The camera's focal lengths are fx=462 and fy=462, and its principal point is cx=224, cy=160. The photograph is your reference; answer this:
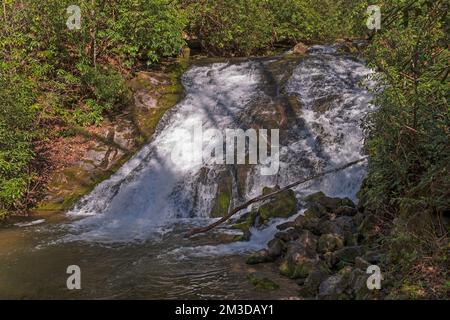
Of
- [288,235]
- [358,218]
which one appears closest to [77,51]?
[288,235]

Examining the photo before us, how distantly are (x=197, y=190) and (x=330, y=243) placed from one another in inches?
196

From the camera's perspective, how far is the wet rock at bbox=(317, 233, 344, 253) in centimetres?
780

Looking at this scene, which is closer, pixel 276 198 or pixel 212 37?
pixel 276 198

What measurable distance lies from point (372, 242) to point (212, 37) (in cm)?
1599

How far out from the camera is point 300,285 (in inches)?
275

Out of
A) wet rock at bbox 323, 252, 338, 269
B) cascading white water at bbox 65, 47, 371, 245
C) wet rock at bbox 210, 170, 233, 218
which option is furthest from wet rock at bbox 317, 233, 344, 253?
wet rock at bbox 210, 170, 233, 218

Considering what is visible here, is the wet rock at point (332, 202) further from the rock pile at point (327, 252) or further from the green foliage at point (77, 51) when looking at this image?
the green foliage at point (77, 51)

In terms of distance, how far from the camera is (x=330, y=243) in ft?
25.7

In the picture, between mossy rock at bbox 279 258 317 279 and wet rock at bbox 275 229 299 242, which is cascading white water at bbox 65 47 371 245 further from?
mossy rock at bbox 279 258 317 279

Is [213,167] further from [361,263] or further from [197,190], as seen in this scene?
[361,263]

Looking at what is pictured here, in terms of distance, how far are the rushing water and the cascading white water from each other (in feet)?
0.11

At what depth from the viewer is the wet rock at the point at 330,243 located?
780 centimetres

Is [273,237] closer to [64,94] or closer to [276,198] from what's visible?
[276,198]

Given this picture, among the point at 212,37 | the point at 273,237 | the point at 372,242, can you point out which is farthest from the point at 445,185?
the point at 212,37
